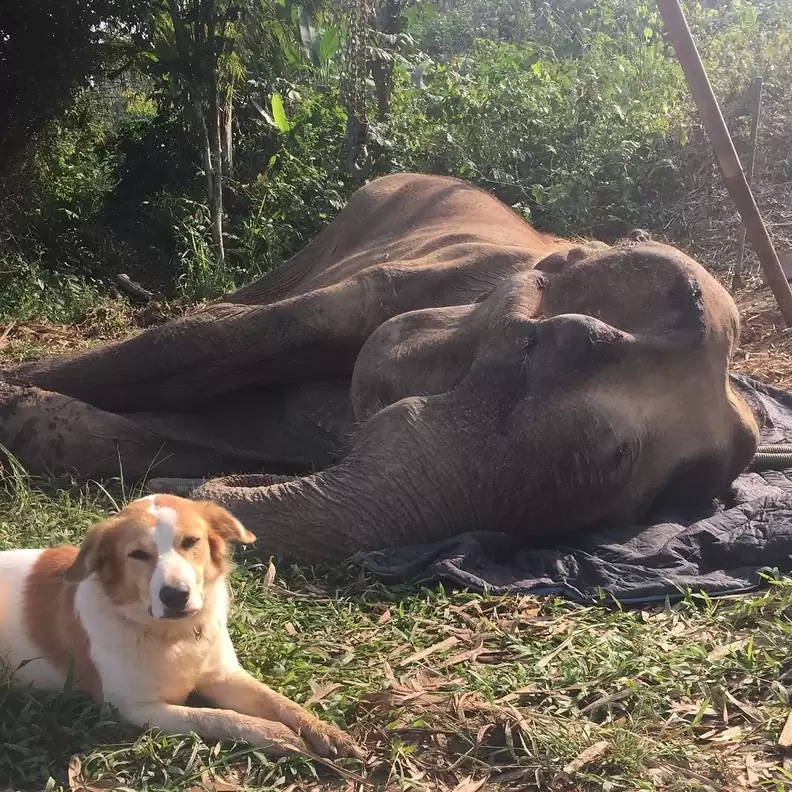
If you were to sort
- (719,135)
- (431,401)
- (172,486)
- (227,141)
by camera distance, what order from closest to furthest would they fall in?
(431,401), (172,486), (719,135), (227,141)

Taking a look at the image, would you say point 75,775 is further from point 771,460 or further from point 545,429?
point 771,460

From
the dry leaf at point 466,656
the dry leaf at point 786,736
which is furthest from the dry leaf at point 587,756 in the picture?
the dry leaf at point 466,656

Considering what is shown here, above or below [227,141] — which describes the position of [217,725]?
below

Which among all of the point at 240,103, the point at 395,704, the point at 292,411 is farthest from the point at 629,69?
the point at 395,704

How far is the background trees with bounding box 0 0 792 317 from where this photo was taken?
9.10 m

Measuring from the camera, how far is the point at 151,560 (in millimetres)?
2402

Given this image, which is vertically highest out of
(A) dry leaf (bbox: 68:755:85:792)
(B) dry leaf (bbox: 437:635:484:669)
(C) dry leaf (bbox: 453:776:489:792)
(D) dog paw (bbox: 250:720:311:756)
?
(A) dry leaf (bbox: 68:755:85:792)

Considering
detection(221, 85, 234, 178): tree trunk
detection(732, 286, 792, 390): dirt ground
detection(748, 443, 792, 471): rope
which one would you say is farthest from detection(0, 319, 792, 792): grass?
detection(221, 85, 234, 178): tree trunk

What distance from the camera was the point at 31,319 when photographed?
26.9 feet

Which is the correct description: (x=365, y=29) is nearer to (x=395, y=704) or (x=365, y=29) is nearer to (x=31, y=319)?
(x=31, y=319)

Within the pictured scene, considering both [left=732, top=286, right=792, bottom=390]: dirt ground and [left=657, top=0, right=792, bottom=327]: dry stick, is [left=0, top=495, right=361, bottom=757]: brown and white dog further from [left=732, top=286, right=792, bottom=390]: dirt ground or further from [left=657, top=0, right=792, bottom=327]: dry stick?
[left=732, top=286, right=792, bottom=390]: dirt ground

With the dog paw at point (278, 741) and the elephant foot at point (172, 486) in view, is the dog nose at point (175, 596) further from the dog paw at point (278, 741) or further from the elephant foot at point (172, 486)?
the elephant foot at point (172, 486)

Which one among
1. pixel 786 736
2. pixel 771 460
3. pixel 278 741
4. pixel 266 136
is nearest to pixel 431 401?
pixel 278 741

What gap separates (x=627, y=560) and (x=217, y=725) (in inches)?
62.1
